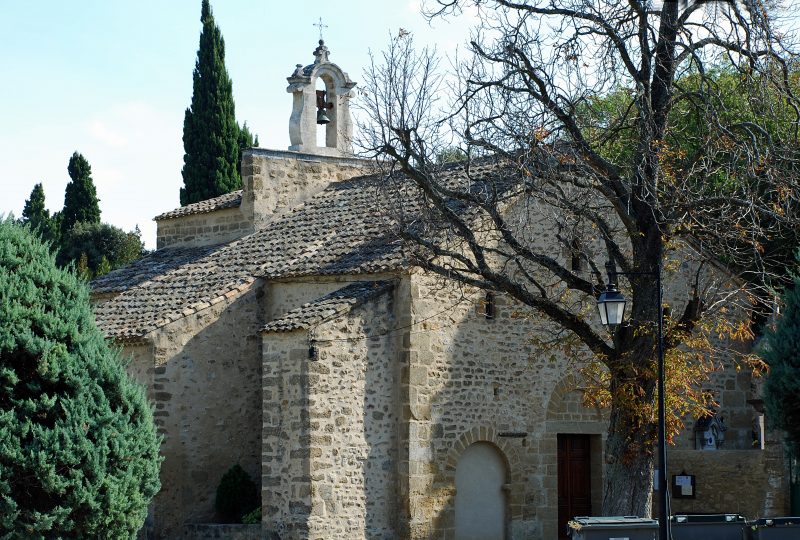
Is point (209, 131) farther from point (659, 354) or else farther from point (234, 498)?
point (659, 354)

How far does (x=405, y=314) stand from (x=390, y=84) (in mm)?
4932

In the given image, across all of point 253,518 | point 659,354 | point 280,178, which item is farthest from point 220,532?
point 659,354

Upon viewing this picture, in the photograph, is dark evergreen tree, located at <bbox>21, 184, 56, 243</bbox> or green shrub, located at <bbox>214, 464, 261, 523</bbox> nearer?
green shrub, located at <bbox>214, 464, 261, 523</bbox>

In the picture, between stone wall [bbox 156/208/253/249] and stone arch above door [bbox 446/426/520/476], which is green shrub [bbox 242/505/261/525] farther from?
stone wall [bbox 156/208/253/249]

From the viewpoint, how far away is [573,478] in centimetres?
2366

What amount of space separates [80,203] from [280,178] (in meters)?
21.9

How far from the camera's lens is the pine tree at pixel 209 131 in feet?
128

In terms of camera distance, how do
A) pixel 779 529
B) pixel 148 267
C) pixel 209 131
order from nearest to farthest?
pixel 779 529, pixel 148 267, pixel 209 131

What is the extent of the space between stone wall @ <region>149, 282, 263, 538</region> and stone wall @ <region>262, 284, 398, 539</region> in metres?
2.23

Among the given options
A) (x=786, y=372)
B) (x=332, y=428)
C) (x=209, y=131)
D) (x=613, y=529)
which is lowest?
(x=613, y=529)

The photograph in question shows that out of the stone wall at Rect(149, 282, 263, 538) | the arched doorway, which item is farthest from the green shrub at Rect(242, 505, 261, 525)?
the arched doorway

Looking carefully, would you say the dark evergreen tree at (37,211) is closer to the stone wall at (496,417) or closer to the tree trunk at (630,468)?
the stone wall at (496,417)

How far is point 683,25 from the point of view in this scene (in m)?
16.8

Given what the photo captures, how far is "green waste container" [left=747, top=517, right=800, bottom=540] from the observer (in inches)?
662
